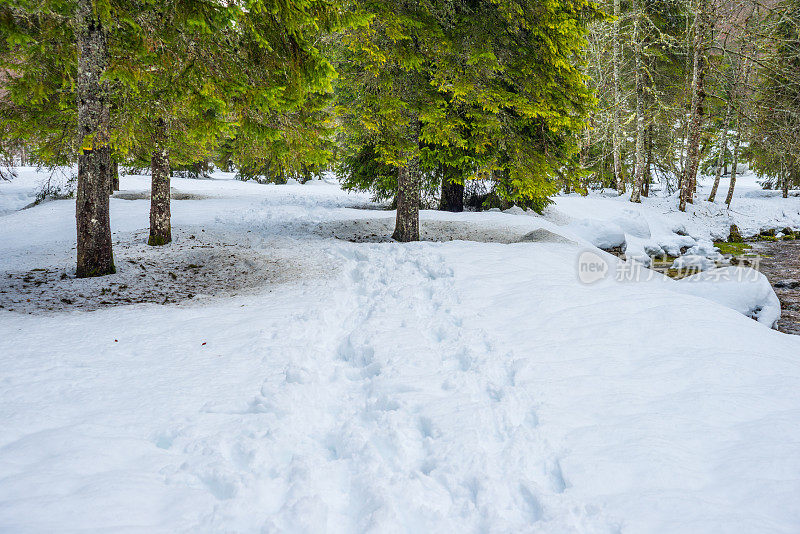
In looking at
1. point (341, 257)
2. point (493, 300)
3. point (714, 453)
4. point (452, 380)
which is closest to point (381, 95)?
point (341, 257)

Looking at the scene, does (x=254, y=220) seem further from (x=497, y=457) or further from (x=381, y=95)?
(x=497, y=457)

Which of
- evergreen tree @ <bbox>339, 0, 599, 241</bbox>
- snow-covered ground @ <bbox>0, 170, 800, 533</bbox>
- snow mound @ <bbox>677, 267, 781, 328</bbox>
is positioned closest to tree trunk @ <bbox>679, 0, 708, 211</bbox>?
evergreen tree @ <bbox>339, 0, 599, 241</bbox>

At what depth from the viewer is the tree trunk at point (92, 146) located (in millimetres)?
5480

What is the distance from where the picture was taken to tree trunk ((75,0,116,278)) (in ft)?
18.0

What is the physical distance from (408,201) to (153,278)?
5.63 metres

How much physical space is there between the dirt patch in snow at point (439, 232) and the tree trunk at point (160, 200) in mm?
3816

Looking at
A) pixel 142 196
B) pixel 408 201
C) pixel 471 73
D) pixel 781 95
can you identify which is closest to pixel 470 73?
pixel 471 73

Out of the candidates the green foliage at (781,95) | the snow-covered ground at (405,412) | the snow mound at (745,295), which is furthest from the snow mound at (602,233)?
the snow-covered ground at (405,412)

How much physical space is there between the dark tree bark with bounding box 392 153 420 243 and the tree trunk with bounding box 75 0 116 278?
228 inches

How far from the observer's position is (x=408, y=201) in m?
9.80

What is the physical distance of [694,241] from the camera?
1435cm

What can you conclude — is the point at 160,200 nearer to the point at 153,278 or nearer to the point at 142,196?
the point at 153,278

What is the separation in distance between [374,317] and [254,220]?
31.2 feet

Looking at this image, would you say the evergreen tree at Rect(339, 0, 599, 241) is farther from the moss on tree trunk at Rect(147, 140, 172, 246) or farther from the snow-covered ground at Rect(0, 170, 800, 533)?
the moss on tree trunk at Rect(147, 140, 172, 246)
